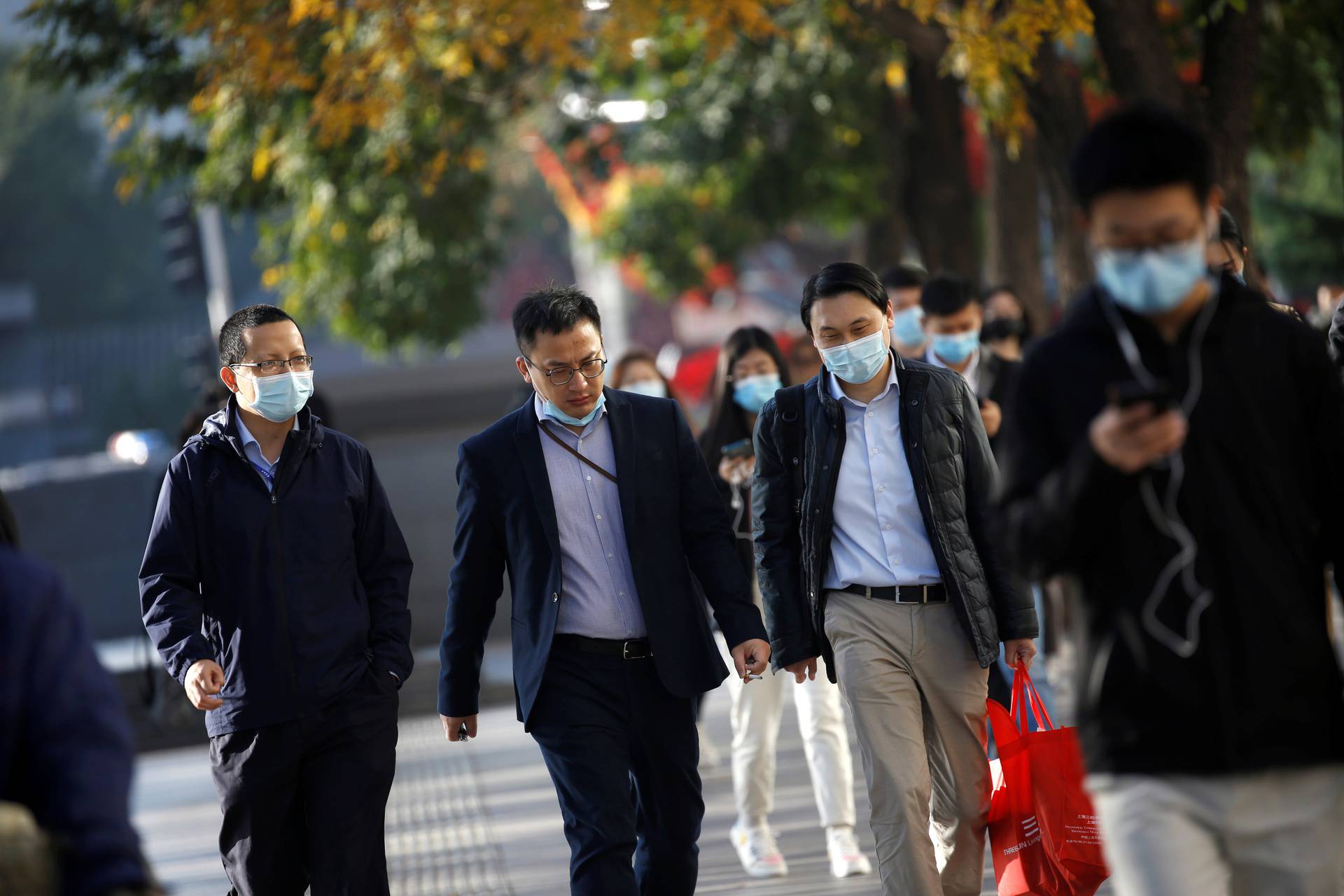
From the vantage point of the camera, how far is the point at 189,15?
11547 mm

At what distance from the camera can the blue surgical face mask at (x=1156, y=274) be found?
317cm

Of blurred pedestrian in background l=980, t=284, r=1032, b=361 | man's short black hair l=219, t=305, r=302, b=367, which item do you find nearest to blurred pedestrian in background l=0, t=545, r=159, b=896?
man's short black hair l=219, t=305, r=302, b=367

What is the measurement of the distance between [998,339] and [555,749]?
4.30 meters

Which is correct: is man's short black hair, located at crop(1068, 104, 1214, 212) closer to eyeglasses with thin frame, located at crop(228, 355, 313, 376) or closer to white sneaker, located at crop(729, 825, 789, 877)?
eyeglasses with thin frame, located at crop(228, 355, 313, 376)

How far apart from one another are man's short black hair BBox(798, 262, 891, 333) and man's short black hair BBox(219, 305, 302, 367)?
5.49ft

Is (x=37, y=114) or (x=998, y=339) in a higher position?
(x=37, y=114)

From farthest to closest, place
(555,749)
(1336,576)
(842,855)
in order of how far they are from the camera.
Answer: (842,855) → (555,749) → (1336,576)

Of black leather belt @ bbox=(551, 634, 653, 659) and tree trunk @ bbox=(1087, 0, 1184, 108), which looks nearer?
black leather belt @ bbox=(551, 634, 653, 659)

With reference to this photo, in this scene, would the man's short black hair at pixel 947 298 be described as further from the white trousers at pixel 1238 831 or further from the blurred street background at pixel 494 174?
the white trousers at pixel 1238 831

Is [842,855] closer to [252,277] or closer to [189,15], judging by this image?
[189,15]

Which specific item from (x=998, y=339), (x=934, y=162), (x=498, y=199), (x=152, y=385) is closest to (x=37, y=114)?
(x=152, y=385)

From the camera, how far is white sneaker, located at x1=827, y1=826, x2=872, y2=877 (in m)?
7.29

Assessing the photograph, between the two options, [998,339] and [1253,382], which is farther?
[998,339]

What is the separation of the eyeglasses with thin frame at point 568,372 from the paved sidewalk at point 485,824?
8.29 ft
